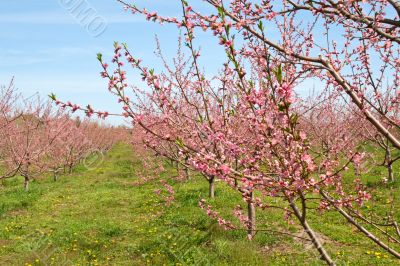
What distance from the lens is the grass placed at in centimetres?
777

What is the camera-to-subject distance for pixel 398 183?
13430 mm

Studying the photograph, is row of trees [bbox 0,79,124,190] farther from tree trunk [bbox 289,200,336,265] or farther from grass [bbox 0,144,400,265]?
tree trunk [bbox 289,200,336,265]

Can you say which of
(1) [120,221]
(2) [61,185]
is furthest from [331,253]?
(2) [61,185]

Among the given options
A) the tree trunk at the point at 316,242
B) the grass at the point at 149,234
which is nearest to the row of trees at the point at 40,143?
the grass at the point at 149,234

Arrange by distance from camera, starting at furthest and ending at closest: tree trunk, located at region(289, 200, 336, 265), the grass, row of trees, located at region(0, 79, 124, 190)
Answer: row of trees, located at region(0, 79, 124, 190) → the grass → tree trunk, located at region(289, 200, 336, 265)

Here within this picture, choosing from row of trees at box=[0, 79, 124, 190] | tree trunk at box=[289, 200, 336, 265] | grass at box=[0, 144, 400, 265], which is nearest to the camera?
tree trunk at box=[289, 200, 336, 265]

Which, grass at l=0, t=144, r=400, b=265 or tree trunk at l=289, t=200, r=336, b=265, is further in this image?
grass at l=0, t=144, r=400, b=265

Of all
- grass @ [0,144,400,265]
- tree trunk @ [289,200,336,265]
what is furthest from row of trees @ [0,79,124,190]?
tree trunk @ [289,200,336,265]

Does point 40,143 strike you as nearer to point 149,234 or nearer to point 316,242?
point 149,234

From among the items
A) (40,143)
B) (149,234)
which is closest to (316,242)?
(149,234)

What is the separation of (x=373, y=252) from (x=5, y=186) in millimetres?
17586

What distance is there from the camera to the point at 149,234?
9.82m

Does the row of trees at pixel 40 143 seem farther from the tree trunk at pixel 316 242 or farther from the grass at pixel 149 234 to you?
the tree trunk at pixel 316 242

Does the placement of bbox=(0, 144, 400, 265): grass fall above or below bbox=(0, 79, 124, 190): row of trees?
below
